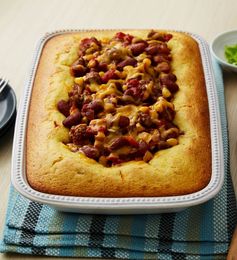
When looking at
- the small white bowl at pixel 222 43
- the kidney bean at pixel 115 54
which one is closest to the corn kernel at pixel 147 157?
the kidney bean at pixel 115 54

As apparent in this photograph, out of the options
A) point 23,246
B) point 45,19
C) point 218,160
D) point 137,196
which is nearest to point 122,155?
point 137,196

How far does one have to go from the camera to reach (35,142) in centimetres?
144

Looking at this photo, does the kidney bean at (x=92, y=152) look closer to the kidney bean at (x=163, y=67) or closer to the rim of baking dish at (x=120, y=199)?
the rim of baking dish at (x=120, y=199)

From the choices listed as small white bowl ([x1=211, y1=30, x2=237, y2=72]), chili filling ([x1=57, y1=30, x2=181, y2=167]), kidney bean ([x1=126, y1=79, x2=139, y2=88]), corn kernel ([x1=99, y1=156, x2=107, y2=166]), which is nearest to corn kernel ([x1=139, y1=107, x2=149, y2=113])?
chili filling ([x1=57, y1=30, x2=181, y2=167])

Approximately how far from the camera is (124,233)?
4.43 feet

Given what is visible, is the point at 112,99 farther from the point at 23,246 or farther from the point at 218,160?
the point at 23,246

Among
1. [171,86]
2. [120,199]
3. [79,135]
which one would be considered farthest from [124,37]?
[120,199]

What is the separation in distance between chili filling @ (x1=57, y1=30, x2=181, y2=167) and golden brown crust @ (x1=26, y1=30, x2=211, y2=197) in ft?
0.11

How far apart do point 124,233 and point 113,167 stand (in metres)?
0.19

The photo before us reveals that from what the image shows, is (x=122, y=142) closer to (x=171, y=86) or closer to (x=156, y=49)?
(x=171, y=86)

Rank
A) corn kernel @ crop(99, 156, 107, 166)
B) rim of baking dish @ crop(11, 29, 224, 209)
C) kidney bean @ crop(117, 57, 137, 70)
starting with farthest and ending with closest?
kidney bean @ crop(117, 57, 137, 70), corn kernel @ crop(99, 156, 107, 166), rim of baking dish @ crop(11, 29, 224, 209)

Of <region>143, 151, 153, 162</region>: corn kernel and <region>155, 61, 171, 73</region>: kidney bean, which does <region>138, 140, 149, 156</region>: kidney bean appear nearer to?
<region>143, 151, 153, 162</region>: corn kernel

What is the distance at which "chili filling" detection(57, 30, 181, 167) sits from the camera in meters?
1.41

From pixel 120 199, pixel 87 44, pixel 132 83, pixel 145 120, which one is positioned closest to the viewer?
pixel 120 199
